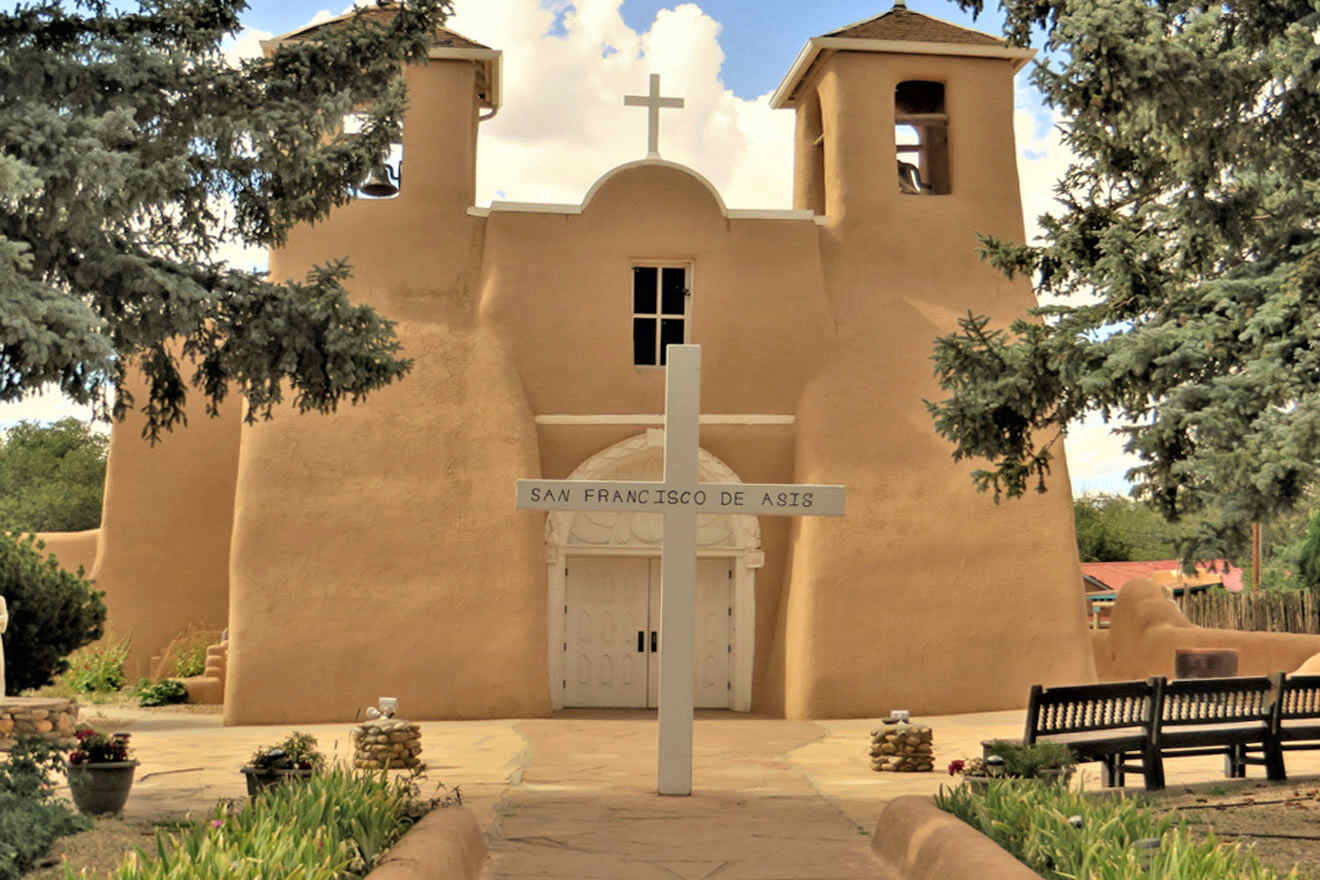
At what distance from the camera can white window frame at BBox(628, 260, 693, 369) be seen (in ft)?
59.8

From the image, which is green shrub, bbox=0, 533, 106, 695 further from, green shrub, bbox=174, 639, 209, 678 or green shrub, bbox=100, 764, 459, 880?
green shrub, bbox=100, 764, 459, 880

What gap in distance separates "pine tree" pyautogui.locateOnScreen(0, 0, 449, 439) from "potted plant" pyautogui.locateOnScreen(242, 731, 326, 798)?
2647 mm

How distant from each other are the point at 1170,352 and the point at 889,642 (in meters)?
9.34

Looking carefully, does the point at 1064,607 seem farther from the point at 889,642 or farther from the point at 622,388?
the point at 622,388

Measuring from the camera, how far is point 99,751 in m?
9.05

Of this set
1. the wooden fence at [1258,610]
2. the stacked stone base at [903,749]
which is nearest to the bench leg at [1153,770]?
the stacked stone base at [903,749]

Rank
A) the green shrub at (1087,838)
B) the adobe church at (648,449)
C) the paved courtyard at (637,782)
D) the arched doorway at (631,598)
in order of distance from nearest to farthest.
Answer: the green shrub at (1087,838) < the paved courtyard at (637,782) < the adobe church at (648,449) < the arched doorway at (631,598)

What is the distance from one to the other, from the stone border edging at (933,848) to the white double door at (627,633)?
1025cm

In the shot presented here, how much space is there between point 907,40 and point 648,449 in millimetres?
7015

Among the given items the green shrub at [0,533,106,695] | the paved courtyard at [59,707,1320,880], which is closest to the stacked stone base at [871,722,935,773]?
the paved courtyard at [59,707,1320,880]

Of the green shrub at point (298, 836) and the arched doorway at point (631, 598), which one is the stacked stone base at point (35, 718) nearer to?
the arched doorway at point (631, 598)

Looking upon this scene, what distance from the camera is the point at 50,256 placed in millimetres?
8672

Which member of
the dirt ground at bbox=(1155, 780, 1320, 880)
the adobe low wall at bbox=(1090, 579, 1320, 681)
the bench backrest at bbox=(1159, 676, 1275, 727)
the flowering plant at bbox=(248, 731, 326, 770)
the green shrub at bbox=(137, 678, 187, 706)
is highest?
the adobe low wall at bbox=(1090, 579, 1320, 681)

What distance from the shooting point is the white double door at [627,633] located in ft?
59.6
